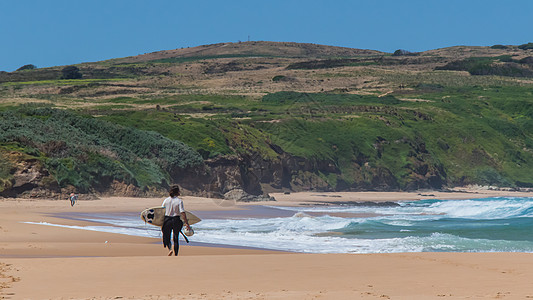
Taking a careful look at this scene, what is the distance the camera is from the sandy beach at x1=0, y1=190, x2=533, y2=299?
34.2ft

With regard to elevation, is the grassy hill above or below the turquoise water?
above

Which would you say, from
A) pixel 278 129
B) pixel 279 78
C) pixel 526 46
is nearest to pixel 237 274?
pixel 278 129

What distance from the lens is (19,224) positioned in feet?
69.6

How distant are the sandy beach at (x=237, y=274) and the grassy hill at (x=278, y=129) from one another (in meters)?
18.2

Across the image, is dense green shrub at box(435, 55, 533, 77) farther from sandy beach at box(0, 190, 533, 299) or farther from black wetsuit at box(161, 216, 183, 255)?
black wetsuit at box(161, 216, 183, 255)

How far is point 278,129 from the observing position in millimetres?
69500

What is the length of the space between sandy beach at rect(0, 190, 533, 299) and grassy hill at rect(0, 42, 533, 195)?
18179 millimetres

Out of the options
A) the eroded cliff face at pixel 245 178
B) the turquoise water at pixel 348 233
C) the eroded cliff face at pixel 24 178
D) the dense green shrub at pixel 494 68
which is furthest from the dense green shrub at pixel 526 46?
the eroded cliff face at pixel 24 178

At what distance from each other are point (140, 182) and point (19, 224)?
20721 millimetres

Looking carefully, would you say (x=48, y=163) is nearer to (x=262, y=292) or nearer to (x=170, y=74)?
(x=262, y=292)

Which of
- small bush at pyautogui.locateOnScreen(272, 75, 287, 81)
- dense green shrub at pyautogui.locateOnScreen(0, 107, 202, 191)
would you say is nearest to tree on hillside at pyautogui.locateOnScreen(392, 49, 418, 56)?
small bush at pyautogui.locateOnScreen(272, 75, 287, 81)

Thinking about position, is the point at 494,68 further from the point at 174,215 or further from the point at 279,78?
the point at 174,215

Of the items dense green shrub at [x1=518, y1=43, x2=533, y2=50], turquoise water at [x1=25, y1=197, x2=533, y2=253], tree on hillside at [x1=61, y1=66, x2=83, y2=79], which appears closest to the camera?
turquoise water at [x1=25, y1=197, x2=533, y2=253]

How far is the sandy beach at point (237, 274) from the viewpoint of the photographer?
411 inches
